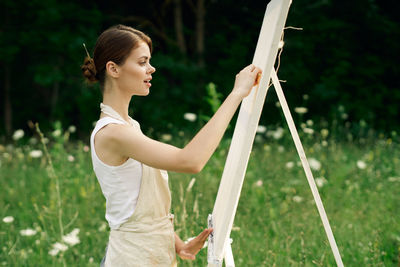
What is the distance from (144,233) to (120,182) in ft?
0.57

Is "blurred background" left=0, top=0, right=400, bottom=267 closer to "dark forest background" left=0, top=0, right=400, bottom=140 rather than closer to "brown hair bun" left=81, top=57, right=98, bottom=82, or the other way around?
"dark forest background" left=0, top=0, right=400, bottom=140

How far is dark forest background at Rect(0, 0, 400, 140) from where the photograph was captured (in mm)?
8484

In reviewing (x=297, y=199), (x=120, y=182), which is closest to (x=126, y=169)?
(x=120, y=182)

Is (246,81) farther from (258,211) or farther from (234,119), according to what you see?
(234,119)

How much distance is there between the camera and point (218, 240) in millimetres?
1238

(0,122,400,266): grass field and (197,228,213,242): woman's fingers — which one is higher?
(197,228,213,242): woman's fingers

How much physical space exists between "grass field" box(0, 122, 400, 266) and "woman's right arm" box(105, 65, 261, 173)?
77cm

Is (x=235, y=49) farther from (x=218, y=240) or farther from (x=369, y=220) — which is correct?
(x=218, y=240)

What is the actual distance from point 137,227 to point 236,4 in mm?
8585

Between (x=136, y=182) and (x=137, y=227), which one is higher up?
(x=136, y=182)

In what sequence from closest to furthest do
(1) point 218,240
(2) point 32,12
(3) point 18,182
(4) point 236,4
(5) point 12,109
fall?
1. (1) point 218,240
2. (3) point 18,182
3. (2) point 32,12
4. (4) point 236,4
5. (5) point 12,109

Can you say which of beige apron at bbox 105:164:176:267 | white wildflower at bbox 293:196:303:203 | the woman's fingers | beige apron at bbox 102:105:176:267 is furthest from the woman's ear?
white wildflower at bbox 293:196:303:203

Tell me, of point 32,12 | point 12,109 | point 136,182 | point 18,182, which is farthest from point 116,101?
point 12,109

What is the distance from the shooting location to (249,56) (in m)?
9.16
